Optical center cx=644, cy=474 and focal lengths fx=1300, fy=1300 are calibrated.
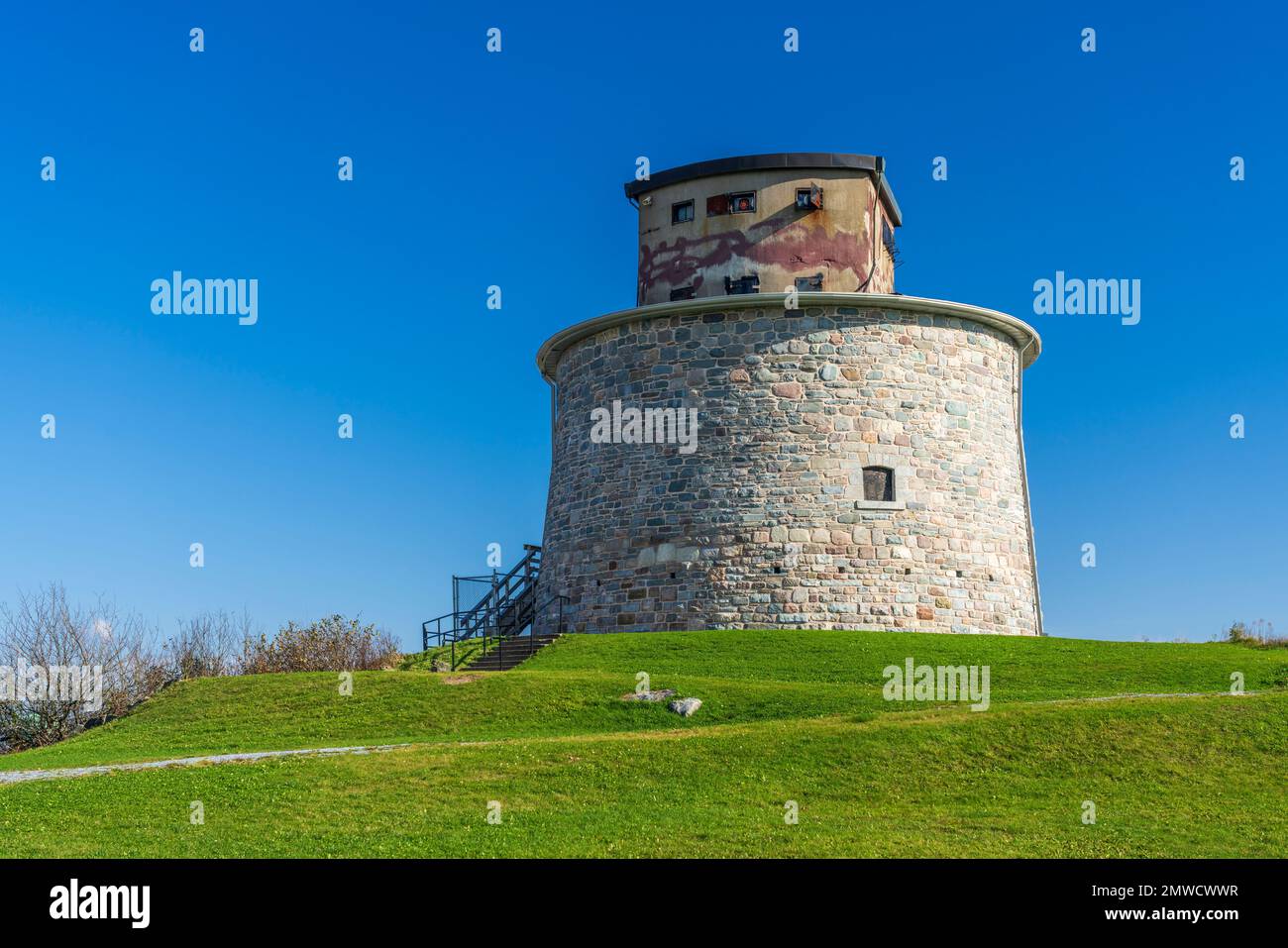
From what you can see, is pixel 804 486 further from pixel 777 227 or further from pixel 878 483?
pixel 777 227

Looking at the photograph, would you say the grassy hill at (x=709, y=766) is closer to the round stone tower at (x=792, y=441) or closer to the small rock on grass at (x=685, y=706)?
the small rock on grass at (x=685, y=706)

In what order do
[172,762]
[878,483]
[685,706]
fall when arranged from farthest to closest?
1. [878,483]
2. [685,706]
3. [172,762]

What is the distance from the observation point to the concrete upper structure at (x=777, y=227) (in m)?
35.6

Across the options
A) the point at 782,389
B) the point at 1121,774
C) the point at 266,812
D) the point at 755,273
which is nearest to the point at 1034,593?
the point at 782,389

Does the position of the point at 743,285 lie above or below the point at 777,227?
below

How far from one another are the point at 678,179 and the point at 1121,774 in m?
24.2

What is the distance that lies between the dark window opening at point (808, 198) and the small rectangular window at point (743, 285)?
7.78 feet

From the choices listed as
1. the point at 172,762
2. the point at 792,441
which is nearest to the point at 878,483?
the point at 792,441

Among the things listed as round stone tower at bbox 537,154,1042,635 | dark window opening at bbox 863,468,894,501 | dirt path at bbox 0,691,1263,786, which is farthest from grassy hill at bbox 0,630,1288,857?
dark window opening at bbox 863,468,894,501

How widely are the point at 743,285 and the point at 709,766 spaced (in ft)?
66.9

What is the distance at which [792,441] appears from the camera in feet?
107

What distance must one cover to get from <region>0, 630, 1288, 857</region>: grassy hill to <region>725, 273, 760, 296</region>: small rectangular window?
12125 mm
